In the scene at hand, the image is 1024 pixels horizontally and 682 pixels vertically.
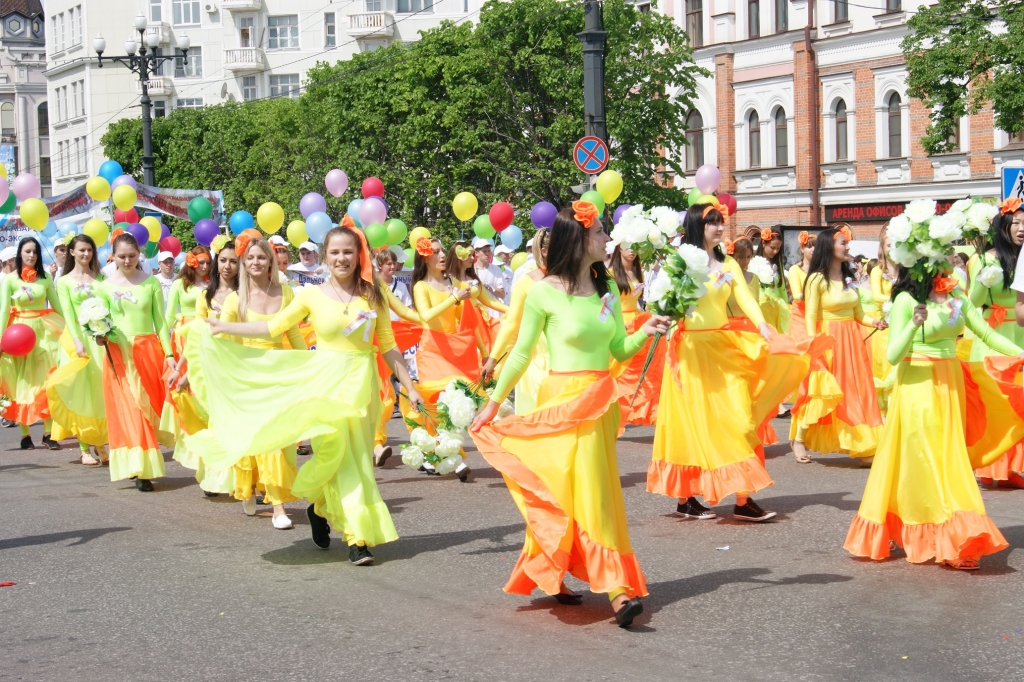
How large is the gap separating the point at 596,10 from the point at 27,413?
27.7 feet

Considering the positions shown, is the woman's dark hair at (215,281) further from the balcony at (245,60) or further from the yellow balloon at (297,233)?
the balcony at (245,60)

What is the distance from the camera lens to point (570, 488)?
6508 mm

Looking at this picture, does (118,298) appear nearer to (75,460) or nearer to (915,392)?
(75,460)

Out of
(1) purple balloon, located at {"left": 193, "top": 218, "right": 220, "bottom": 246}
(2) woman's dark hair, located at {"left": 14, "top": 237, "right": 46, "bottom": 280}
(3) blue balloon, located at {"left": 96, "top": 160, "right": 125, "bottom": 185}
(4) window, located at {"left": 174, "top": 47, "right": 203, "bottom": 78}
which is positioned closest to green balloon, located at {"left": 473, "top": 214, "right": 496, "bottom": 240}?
(1) purple balloon, located at {"left": 193, "top": 218, "right": 220, "bottom": 246}

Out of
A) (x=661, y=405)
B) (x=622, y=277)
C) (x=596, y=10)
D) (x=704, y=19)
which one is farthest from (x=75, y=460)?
(x=704, y=19)

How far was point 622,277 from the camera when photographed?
461 inches

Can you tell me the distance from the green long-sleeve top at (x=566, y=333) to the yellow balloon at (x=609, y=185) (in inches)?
438

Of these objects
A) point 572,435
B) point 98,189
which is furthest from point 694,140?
point 572,435

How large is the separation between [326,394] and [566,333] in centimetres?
205

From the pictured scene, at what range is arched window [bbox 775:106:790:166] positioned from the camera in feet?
141

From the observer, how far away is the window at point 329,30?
270ft

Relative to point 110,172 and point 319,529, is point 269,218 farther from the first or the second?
point 319,529

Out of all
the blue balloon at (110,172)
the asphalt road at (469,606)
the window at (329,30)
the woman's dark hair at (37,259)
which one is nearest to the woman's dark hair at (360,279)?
the asphalt road at (469,606)

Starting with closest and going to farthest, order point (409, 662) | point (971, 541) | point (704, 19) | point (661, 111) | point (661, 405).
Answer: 1. point (409, 662)
2. point (971, 541)
3. point (661, 405)
4. point (661, 111)
5. point (704, 19)
